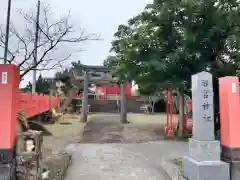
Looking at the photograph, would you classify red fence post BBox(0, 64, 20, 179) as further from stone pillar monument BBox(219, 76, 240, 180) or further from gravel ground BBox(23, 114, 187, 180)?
stone pillar monument BBox(219, 76, 240, 180)

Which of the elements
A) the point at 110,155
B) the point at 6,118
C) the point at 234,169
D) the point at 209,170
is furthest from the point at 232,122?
the point at 6,118

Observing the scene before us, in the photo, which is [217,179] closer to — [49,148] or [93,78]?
[49,148]

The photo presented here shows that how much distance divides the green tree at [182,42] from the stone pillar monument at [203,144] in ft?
9.95

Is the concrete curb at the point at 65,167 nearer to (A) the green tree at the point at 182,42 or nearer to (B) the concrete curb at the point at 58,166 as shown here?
(B) the concrete curb at the point at 58,166

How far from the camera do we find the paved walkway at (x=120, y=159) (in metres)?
5.45

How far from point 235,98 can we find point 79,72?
58.6ft

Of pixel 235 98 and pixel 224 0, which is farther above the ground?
pixel 224 0

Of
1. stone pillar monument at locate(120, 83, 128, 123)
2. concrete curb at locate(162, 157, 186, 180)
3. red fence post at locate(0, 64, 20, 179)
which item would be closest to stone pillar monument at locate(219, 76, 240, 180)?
concrete curb at locate(162, 157, 186, 180)

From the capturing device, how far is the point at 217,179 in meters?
4.49

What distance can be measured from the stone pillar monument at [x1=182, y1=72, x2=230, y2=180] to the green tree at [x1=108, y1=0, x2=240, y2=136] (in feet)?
9.95

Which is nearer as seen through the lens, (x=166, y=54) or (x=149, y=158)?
(x=149, y=158)

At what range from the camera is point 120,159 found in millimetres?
6801

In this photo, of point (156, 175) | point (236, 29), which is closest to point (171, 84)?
point (236, 29)

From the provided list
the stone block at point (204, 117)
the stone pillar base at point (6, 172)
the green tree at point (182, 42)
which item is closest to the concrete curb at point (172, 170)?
the stone block at point (204, 117)
